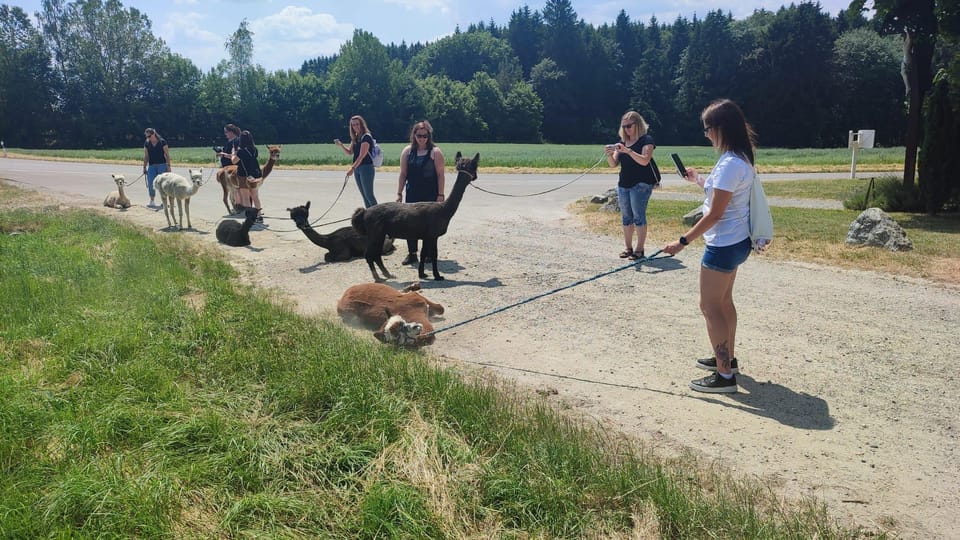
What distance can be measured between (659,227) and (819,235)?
2908 millimetres

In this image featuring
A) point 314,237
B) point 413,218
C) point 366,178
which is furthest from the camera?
point 366,178

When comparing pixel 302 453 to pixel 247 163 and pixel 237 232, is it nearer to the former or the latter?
pixel 237 232

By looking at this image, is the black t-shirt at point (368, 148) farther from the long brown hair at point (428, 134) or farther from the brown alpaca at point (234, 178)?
the brown alpaca at point (234, 178)

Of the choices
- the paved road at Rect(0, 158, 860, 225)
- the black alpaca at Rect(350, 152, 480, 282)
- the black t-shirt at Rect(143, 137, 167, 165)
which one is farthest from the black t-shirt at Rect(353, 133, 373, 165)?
the black t-shirt at Rect(143, 137, 167, 165)

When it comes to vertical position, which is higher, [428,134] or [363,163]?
[428,134]

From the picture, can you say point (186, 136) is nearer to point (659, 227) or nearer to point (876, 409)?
point (659, 227)

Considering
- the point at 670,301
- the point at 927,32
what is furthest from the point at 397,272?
the point at 927,32

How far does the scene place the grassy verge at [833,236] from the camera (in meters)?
9.61

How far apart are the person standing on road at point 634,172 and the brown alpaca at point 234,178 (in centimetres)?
735

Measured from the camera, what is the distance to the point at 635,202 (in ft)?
32.7

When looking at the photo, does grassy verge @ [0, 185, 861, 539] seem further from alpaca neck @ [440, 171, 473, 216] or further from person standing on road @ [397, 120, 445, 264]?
person standing on road @ [397, 120, 445, 264]

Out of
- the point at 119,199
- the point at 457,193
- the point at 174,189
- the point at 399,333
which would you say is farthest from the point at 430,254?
the point at 119,199

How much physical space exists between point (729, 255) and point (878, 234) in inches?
290

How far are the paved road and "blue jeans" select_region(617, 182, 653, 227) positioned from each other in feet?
15.9
